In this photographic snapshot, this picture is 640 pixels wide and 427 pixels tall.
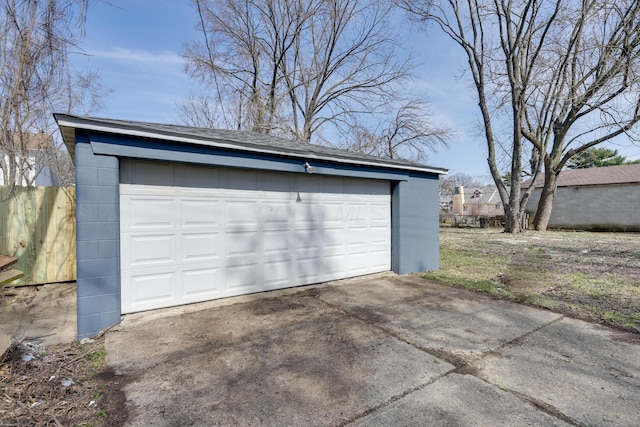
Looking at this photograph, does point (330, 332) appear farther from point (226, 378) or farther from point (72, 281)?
point (72, 281)

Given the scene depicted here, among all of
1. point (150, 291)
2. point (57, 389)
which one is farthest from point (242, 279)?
point (57, 389)

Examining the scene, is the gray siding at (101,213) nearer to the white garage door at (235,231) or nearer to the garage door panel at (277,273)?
the white garage door at (235,231)

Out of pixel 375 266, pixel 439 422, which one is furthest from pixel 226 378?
pixel 375 266

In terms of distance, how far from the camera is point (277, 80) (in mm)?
17047

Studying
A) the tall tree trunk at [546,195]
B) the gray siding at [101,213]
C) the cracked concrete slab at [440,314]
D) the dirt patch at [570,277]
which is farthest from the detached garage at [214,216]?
the tall tree trunk at [546,195]

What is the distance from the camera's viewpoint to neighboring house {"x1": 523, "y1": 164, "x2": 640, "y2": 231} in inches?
733

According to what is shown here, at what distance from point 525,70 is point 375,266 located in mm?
14774

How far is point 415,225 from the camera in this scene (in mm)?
6871

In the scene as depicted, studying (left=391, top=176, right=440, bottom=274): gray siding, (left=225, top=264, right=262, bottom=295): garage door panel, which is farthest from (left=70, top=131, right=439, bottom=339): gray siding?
(left=391, top=176, right=440, bottom=274): gray siding

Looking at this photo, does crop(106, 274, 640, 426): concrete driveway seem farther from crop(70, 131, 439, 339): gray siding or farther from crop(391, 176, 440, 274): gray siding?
crop(391, 176, 440, 274): gray siding

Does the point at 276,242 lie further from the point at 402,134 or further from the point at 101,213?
the point at 402,134

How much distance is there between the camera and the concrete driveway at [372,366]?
2.23m

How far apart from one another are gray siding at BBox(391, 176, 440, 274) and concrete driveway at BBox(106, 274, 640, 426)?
2188mm

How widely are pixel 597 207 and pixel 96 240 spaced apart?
1006 inches
